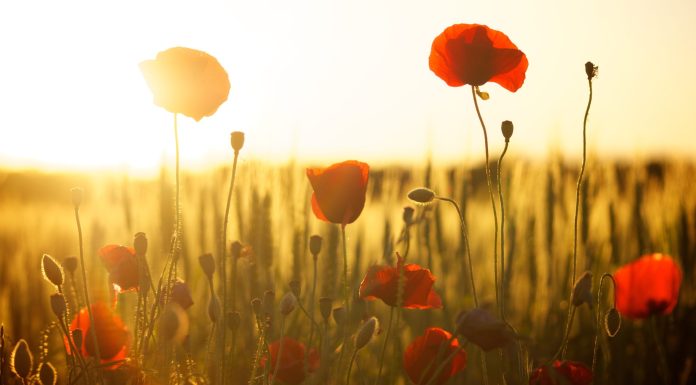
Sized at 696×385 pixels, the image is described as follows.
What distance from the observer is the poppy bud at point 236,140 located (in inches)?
44.6

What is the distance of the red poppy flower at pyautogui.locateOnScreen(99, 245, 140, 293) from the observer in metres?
1.28

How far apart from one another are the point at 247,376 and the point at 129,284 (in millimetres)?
389

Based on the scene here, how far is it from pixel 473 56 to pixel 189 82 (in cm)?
43

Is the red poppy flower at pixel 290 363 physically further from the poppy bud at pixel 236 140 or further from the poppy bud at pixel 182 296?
the poppy bud at pixel 236 140

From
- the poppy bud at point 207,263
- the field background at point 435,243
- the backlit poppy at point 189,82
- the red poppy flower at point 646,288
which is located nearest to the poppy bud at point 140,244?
the poppy bud at point 207,263

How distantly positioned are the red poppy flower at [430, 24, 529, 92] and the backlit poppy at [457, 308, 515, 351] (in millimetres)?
461

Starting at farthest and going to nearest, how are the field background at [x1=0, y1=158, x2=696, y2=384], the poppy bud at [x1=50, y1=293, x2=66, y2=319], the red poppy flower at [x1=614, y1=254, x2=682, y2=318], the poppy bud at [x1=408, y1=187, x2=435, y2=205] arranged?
the field background at [x1=0, y1=158, x2=696, y2=384]
the red poppy flower at [x1=614, y1=254, x2=682, y2=318]
the poppy bud at [x1=408, y1=187, x2=435, y2=205]
the poppy bud at [x1=50, y1=293, x2=66, y2=319]

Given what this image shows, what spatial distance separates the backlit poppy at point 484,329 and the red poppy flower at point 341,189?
359mm

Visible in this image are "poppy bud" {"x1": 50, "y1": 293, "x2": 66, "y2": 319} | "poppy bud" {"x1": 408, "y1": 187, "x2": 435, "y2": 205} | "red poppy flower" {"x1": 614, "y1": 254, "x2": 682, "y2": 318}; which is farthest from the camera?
"red poppy flower" {"x1": 614, "y1": 254, "x2": 682, "y2": 318}

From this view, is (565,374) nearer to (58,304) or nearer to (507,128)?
(507,128)

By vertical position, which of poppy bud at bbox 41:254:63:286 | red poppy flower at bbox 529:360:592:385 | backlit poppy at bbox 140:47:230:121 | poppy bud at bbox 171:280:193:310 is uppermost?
backlit poppy at bbox 140:47:230:121

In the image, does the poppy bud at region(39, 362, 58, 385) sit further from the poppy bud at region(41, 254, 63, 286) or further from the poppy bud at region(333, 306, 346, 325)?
the poppy bud at region(333, 306, 346, 325)

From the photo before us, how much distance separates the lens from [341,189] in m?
1.27

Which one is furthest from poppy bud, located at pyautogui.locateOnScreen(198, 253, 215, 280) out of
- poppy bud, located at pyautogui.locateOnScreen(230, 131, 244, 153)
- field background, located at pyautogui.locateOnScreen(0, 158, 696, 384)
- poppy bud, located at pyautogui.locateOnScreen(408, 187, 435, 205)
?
field background, located at pyautogui.locateOnScreen(0, 158, 696, 384)
